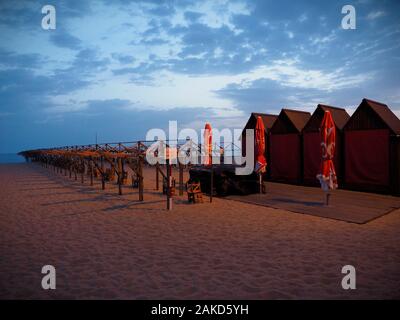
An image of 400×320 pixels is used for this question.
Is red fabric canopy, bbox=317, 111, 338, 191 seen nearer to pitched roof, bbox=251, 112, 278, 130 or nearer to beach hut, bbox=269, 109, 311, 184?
beach hut, bbox=269, 109, 311, 184

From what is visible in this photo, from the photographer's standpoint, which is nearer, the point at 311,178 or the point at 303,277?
the point at 303,277

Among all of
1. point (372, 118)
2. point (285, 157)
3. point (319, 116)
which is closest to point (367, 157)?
point (372, 118)

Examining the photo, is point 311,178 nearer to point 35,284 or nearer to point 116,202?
point 116,202

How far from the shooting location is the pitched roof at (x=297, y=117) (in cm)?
1535

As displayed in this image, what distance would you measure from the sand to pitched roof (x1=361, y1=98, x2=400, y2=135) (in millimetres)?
4941

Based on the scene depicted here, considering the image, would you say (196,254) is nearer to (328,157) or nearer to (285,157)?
(328,157)

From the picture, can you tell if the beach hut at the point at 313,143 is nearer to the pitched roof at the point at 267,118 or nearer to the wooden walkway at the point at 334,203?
the wooden walkway at the point at 334,203

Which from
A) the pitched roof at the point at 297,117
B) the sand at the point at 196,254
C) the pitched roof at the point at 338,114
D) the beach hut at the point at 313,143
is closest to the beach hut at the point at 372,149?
the pitched roof at the point at 338,114

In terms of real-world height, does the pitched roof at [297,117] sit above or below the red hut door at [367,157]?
above

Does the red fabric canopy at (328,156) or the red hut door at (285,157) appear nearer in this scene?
the red fabric canopy at (328,156)
